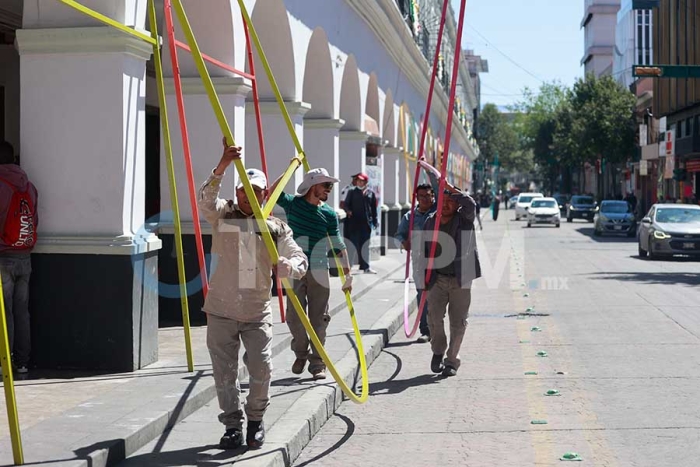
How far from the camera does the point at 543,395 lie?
8.91 meters

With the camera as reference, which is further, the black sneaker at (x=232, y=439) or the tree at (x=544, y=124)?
the tree at (x=544, y=124)

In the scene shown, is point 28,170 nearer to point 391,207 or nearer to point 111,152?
point 111,152

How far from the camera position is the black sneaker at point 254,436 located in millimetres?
6730

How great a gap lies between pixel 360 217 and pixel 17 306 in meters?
11.6

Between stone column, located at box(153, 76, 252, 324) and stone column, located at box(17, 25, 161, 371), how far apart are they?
10.6 ft

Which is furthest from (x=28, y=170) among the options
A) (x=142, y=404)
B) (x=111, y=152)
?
(x=142, y=404)

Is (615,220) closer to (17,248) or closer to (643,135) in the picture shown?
(643,135)

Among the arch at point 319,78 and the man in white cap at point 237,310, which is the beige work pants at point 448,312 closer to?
the man in white cap at point 237,310

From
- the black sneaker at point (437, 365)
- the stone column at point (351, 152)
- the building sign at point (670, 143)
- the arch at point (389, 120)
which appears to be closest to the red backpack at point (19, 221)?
the black sneaker at point (437, 365)

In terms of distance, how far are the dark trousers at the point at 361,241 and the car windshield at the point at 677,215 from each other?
34.2 feet

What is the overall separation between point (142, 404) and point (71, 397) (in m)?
0.65

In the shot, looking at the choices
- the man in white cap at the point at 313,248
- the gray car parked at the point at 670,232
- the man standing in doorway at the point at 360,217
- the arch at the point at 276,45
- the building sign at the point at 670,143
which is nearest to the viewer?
the man in white cap at the point at 313,248

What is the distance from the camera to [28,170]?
923cm

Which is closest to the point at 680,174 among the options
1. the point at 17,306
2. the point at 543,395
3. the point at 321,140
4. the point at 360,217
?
the point at 360,217
